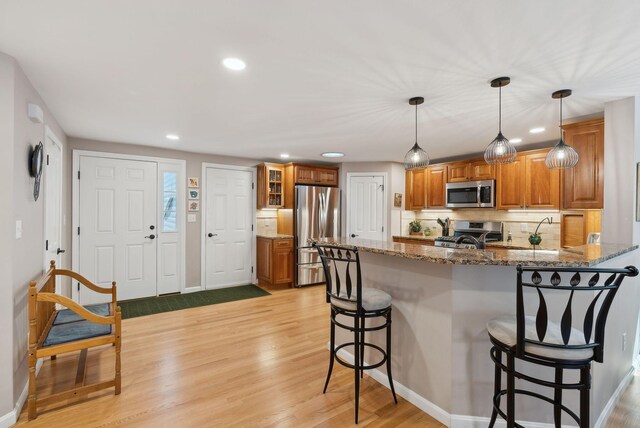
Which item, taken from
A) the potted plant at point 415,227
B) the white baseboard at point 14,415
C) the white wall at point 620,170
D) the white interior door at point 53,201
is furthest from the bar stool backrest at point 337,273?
the potted plant at point 415,227

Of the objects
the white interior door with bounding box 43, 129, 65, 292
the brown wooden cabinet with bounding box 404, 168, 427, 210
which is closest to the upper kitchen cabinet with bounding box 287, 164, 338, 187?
the brown wooden cabinet with bounding box 404, 168, 427, 210

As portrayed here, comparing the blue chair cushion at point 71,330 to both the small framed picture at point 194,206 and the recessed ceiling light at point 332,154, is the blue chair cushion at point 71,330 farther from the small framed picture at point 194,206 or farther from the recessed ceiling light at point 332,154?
the recessed ceiling light at point 332,154

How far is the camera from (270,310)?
4.21 m

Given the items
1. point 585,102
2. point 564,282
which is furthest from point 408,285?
point 585,102

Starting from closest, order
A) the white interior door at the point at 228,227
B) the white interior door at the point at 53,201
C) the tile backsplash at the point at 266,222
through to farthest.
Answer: the white interior door at the point at 53,201
the white interior door at the point at 228,227
the tile backsplash at the point at 266,222

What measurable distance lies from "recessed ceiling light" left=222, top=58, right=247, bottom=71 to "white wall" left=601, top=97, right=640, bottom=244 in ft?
10.3

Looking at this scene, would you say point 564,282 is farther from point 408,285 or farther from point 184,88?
point 184,88

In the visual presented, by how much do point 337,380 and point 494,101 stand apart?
9.08 ft

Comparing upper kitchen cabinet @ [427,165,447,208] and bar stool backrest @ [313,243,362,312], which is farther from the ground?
upper kitchen cabinet @ [427,165,447,208]

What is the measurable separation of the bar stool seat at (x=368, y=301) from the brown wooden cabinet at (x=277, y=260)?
3157 millimetres

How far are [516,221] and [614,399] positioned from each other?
303cm

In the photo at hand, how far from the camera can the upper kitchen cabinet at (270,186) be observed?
5457mm

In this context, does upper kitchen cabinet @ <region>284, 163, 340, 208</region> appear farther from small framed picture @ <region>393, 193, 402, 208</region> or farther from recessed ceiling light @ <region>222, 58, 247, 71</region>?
recessed ceiling light @ <region>222, 58, 247, 71</region>

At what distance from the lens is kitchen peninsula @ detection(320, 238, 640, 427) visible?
185cm
